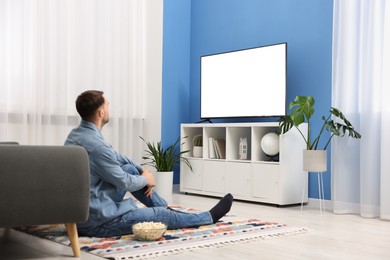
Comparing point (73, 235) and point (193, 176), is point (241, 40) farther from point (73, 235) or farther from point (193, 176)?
point (73, 235)

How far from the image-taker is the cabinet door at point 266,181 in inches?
177

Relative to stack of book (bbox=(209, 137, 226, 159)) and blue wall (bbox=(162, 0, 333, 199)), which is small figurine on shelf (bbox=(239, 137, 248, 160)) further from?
blue wall (bbox=(162, 0, 333, 199))

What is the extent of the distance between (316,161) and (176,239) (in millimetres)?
1746

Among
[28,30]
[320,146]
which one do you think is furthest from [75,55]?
[320,146]

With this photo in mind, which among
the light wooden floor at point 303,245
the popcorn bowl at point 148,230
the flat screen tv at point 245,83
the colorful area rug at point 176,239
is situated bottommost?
the light wooden floor at point 303,245

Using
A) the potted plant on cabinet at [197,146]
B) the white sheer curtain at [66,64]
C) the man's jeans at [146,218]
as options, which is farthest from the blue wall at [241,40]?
the man's jeans at [146,218]

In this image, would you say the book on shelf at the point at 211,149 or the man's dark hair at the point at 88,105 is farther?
the book on shelf at the point at 211,149

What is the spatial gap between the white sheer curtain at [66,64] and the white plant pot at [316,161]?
201cm

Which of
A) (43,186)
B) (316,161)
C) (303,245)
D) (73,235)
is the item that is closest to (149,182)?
(73,235)

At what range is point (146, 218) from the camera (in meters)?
2.88

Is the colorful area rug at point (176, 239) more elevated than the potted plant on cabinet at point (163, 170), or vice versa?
the potted plant on cabinet at point (163, 170)

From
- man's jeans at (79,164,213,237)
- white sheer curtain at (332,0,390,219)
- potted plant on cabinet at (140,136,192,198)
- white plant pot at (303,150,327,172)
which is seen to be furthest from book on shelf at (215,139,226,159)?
man's jeans at (79,164,213,237)

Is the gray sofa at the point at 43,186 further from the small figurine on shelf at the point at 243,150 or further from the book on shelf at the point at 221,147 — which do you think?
the book on shelf at the point at 221,147

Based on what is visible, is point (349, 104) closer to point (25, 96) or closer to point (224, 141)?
point (224, 141)
